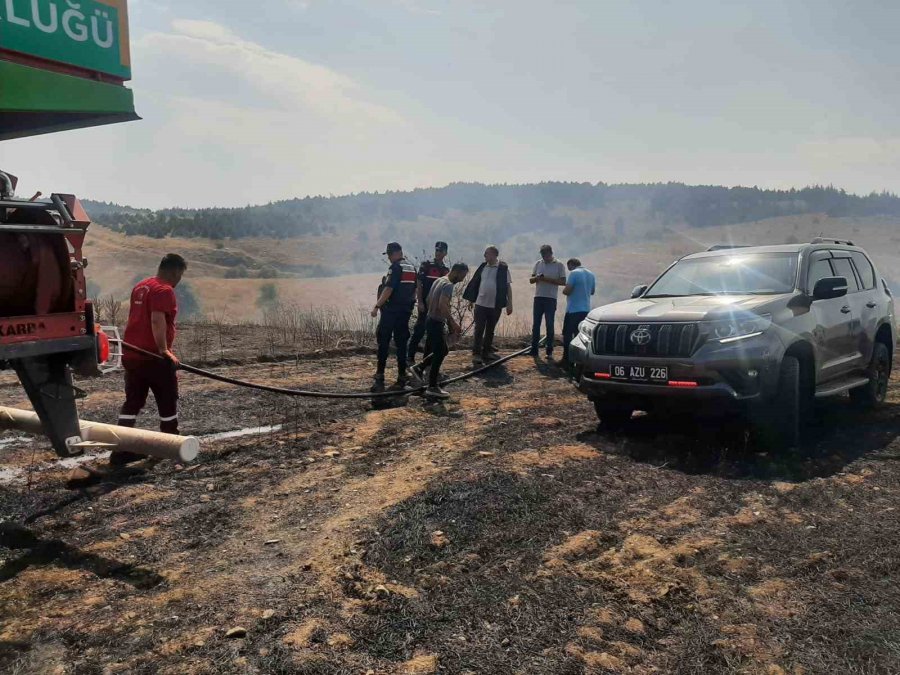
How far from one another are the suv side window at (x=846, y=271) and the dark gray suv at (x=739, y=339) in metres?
0.02

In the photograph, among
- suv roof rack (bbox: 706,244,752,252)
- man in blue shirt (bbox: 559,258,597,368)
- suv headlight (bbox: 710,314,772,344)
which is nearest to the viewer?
suv headlight (bbox: 710,314,772,344)

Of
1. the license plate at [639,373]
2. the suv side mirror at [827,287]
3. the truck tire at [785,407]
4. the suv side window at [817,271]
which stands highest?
the suv side window at [817,271]

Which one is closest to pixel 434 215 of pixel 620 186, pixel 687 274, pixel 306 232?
pixel 306 232

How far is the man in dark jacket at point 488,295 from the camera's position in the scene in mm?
10992

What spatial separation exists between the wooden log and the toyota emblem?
12.4 ft

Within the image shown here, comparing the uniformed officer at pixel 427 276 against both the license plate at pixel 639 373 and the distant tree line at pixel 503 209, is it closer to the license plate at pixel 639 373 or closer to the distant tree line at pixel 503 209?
the license plate at pixel 639 373

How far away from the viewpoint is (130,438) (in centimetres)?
436

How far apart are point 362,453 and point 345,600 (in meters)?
2.81

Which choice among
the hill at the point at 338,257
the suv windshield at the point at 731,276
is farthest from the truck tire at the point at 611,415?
the hill at the point at 338,257

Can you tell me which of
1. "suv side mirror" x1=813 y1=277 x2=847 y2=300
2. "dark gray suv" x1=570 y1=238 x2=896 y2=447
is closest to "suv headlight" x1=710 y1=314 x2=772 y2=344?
"dark gray suv" x1=570 y1=238 x2=896 y2=447

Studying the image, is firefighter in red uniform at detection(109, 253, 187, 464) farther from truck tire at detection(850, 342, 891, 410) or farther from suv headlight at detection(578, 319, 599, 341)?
truck tire at detection(850, 342, 891, 410)

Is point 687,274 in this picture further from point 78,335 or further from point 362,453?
point 78,335

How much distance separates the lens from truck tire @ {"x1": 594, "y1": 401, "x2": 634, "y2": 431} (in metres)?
6.53

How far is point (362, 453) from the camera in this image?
6.10 m
